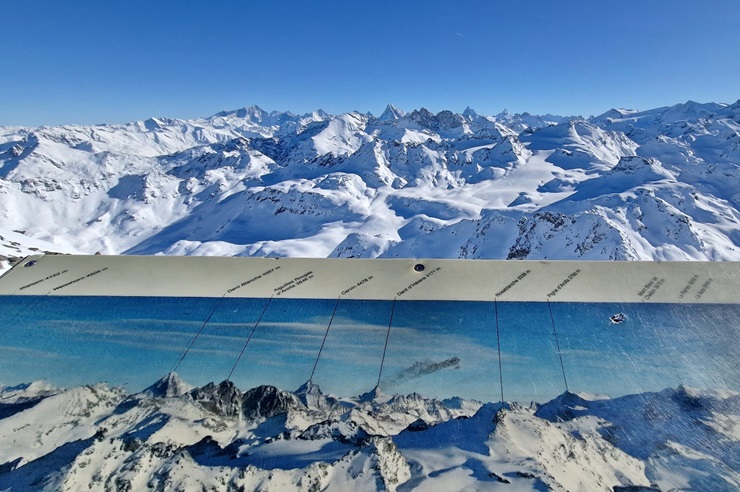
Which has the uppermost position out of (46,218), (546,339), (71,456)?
(546,339)

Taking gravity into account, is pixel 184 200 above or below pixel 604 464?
below

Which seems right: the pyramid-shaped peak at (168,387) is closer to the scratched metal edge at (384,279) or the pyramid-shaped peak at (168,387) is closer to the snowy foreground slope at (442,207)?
the scratched metal edge at (384,279)

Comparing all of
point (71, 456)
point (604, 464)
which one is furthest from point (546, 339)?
point (71, 456)

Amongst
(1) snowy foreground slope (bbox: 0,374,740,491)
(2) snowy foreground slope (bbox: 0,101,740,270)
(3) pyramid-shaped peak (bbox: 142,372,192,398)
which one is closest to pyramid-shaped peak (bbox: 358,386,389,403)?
(1) snowy foreground slope (bbox: 0,374,740,491)

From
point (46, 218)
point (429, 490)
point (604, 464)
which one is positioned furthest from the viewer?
point (46, 218)

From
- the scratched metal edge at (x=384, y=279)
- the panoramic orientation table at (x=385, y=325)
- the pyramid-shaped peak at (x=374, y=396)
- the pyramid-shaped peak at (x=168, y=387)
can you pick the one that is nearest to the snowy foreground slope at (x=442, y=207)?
the scratched metal edge at (x=384, y=279)

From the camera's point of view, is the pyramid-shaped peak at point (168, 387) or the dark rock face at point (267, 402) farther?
the pyramid-shaped peak at point (168, 387)

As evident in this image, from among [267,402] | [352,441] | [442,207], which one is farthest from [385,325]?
[442,207]

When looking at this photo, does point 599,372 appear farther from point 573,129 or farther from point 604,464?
point 573,129
